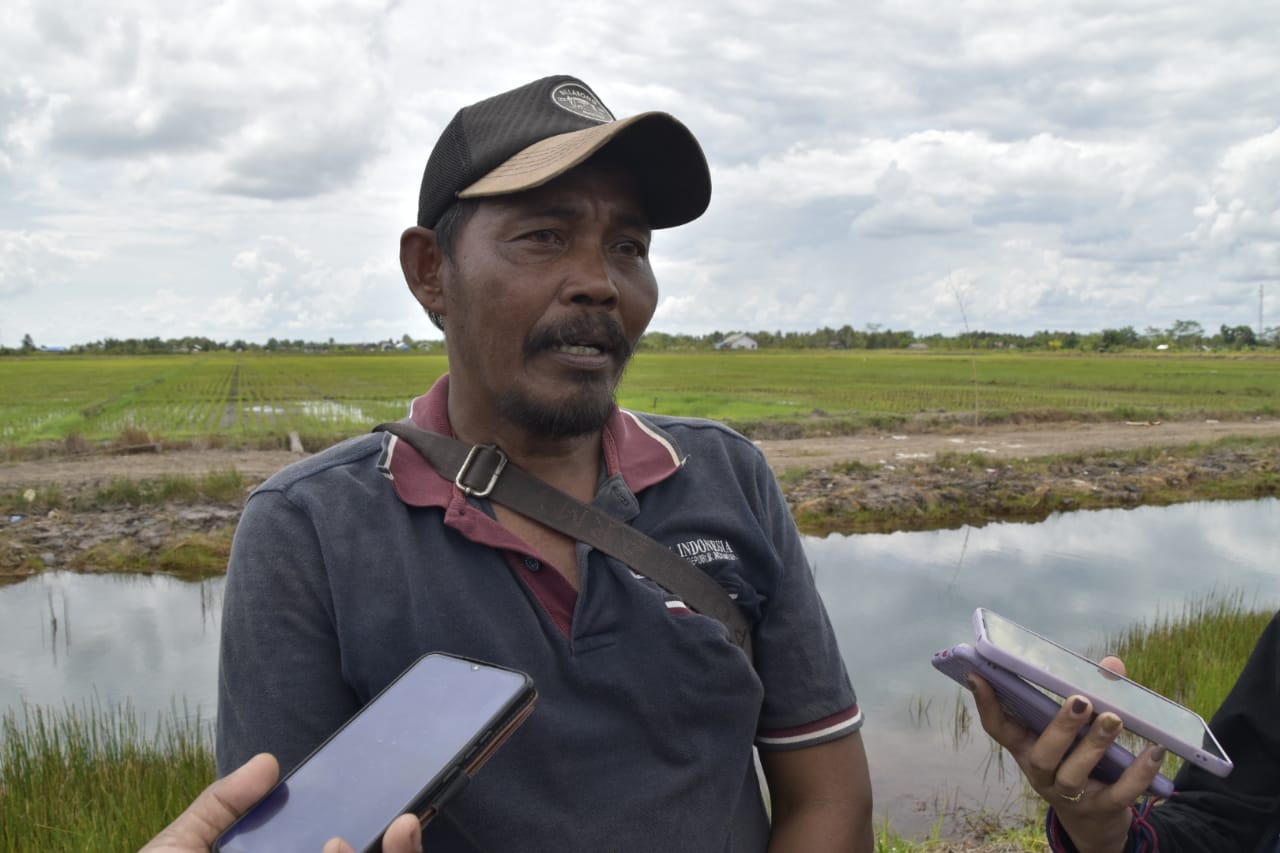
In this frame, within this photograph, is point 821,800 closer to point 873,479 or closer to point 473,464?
point 473,464

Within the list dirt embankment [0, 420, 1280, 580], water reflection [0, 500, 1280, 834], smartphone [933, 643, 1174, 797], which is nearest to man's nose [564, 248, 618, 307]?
smartphone [933, 643, 1174, 797]

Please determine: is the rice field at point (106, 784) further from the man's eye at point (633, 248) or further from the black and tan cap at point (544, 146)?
the black and tan cap at point (544, 146)

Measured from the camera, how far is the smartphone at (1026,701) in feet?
4.53

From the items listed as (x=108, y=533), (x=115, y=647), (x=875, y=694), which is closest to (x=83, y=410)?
(x=108, y=533)

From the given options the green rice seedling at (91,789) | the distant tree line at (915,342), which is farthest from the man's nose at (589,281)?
the distant tree line at (915,342)

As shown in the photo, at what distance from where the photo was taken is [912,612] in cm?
889

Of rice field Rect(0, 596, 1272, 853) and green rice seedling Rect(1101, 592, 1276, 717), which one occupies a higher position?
rice field Rect(0, 596, 1272, 853)

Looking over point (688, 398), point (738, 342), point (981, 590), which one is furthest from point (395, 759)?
point (738, 342)

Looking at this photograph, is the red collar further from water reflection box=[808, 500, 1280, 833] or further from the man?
water reflection box=[808, 500, 1280, 833]

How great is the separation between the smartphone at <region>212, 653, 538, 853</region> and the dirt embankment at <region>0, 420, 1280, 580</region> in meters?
10.7

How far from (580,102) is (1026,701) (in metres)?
1.23

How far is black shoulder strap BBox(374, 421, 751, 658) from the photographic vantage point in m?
1.52

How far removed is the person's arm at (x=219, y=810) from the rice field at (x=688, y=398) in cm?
1347

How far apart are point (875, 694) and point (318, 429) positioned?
16.0m
